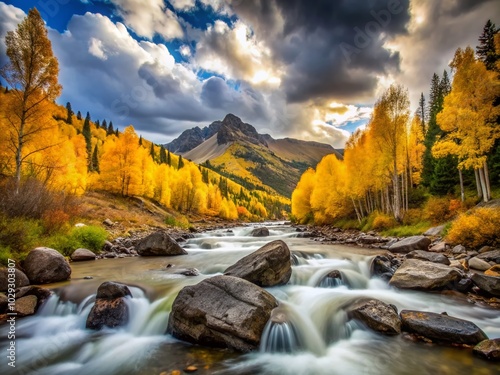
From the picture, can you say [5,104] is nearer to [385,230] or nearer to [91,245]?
[91,245]

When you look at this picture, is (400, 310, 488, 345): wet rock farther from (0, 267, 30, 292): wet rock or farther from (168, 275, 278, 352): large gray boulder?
(0, 267, 30, 292): wet rock

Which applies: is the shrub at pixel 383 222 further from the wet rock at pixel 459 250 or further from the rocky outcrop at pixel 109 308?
the rocky outcrop at pixel 109 308

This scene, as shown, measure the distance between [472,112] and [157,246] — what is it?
24.9 m

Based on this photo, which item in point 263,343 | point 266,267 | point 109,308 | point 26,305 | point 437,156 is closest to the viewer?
point 263,343

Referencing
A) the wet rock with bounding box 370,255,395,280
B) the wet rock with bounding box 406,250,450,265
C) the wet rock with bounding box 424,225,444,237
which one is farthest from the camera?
the wet rock with bounding box 424,225,444,237

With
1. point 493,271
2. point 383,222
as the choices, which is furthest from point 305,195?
A: point 493,271

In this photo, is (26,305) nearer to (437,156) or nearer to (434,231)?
(434,231)

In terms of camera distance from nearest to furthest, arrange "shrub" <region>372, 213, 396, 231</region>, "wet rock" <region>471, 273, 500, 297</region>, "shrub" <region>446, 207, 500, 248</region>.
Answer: "wet rock" <region>471, 273, 500, 297</region>
"shrub" <region>446, 207, 500, 248</region>
"shrub" <region>372, 213, 396, 231</region>

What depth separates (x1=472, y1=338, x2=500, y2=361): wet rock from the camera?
17.9 ft

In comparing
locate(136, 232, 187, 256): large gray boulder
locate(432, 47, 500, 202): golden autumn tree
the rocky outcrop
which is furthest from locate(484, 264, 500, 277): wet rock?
locate(136, 232, 187, 256): large gray boulder

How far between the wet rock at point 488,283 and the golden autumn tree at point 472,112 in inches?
502

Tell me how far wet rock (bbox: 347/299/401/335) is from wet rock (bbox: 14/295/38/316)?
10180 mm

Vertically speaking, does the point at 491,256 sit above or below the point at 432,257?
above

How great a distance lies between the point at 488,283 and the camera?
9117 millimetres
